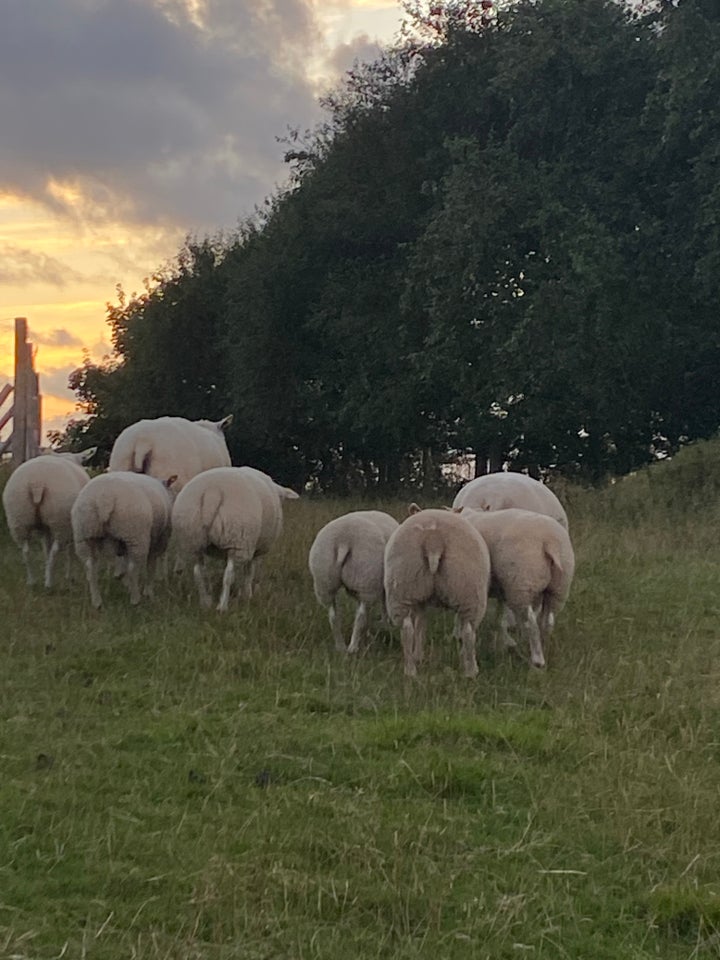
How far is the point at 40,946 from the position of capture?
405cm

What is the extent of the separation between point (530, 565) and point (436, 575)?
2.50 ft

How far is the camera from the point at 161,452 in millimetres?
13117

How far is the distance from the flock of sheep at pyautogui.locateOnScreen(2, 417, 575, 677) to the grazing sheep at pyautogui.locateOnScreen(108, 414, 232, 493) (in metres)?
0.01

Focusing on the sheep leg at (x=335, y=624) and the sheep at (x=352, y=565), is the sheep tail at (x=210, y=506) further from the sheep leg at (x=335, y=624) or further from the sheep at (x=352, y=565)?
the sheep leg at (x=335, y=624)

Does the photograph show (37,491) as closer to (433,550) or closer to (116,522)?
(116,522)

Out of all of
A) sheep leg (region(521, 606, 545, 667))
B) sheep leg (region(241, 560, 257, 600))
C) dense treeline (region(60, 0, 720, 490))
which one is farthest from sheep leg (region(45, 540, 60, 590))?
dense treeline (region(60, 0, 720, 490))

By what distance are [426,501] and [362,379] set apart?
342 cm

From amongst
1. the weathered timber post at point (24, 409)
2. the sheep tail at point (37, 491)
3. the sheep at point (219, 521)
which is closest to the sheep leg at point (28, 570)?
the sheep tail at point (37, 491)

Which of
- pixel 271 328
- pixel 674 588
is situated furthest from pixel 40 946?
pixel 271 328

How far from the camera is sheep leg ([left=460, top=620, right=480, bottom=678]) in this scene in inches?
320

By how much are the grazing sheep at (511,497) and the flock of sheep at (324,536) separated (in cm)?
1

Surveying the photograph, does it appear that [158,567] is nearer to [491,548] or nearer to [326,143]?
[491,548]

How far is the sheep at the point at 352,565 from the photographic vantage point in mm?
8852

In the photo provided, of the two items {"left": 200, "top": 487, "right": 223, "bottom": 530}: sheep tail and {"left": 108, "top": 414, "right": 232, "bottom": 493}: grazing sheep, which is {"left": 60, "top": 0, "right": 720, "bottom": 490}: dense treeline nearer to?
{"left": 108, "top": 414, "right": 232, "bottom": 493}: grazing sheep
